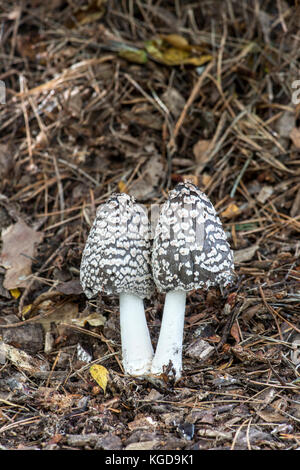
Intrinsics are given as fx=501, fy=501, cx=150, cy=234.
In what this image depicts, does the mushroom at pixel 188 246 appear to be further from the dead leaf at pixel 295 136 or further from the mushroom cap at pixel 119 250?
the dead leaf at pixel 295 136

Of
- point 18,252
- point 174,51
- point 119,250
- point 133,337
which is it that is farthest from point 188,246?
point 174,51

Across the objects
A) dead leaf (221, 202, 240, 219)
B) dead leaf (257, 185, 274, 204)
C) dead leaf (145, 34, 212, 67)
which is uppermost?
dead leaf (145, 34, 212, 67)

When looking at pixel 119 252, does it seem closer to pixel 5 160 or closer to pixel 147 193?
pixel 147 193

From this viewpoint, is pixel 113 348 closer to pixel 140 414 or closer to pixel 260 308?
pixel 140 414

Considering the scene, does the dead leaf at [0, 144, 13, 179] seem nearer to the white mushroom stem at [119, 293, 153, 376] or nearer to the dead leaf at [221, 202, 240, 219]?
the dead leaf at [221, 202, 240, 219]

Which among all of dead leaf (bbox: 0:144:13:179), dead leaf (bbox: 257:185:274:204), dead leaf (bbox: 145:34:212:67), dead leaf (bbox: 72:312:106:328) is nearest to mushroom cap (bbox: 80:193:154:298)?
dead leaf (bbox: 72:312:106:328)

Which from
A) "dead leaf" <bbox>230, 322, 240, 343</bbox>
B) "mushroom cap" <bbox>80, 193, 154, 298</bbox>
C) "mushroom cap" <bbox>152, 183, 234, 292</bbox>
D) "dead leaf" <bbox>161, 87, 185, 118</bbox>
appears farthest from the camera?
"dead leaf" <bbox>161, 87, 185, 118</bbox>
